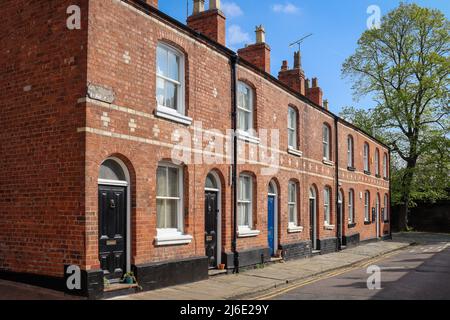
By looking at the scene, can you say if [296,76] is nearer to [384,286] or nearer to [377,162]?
[384,286]

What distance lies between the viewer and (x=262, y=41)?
18.9 metres

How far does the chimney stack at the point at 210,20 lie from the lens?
50.8 ft

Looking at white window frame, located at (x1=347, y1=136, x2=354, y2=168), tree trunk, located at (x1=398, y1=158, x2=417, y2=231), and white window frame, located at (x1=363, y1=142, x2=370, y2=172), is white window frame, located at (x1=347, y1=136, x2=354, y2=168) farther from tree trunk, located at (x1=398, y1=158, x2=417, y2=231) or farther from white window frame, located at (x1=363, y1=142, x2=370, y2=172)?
tree trunk, located at (x1=398, y1=158, x2=417, y2=231)

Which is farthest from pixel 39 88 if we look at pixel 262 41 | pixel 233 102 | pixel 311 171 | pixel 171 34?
pixel 311 171

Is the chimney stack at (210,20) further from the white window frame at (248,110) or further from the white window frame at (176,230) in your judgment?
the white window frame at (176,230)

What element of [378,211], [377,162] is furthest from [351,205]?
[377,162]

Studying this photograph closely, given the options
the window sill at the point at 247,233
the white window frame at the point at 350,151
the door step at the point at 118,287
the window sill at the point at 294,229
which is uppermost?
the white window frame at the point at 350,151

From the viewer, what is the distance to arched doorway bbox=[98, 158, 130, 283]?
1038 cm

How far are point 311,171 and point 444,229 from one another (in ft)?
85.2

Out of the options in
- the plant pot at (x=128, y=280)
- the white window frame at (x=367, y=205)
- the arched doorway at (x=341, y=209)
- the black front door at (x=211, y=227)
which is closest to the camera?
the plant pot at (x=128, y=280)

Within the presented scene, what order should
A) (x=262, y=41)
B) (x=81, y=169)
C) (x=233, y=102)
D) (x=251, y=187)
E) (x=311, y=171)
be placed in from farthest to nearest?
(x=311, y=171) → (x=262, y=41) → (x=251, y=187) → (x=233, y=102) → (x=81, y=169)

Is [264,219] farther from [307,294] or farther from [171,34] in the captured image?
[171,34]

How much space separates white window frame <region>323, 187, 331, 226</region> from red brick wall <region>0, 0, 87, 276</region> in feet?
52.8

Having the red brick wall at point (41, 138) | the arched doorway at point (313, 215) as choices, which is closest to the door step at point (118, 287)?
the red brick wall at point (41, 138)
